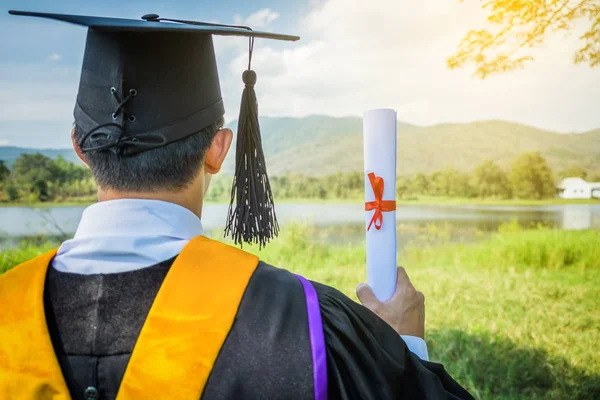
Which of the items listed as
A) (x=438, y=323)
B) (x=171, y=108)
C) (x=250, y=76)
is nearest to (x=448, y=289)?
(x=438, y=323)

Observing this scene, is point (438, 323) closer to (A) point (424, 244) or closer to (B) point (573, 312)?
(B) point (573, 312)

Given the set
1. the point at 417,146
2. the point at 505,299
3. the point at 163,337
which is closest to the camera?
the point at 163,337

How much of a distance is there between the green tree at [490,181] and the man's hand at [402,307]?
3.84 meters

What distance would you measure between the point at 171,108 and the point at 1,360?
0.64m

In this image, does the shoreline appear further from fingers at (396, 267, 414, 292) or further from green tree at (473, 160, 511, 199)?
fingers at (396, 267, 414, 292)

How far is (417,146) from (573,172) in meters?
1.38

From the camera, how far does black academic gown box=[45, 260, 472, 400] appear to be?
1.03m

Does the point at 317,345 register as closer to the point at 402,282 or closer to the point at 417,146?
the point at 402,282

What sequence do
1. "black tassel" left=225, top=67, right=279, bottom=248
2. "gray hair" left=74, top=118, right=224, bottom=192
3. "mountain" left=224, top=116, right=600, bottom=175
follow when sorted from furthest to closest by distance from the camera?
"mountain" left=224, top=116, right=600, bottom=175
"black tassel" left=225, top=67, right=279, bottom=248
"gray hair" left=74, top=118, right=224, bottom=192

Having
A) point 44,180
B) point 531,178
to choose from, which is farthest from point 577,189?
point 44,180

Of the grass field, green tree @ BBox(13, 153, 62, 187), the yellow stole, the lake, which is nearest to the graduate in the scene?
the yellow stole

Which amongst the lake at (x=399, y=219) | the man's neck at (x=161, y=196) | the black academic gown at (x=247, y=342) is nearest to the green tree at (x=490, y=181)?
the lake at (x=399, y=219)

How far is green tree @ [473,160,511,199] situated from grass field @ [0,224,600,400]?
0.37 meters

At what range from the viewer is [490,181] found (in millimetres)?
4969
